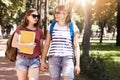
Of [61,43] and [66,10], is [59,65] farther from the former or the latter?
[66,10]

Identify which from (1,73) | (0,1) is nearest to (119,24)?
(0,1)

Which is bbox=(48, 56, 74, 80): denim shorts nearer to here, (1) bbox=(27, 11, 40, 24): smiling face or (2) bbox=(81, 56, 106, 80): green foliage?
(1) bbox=(27, 11, 40, 24): smiling face

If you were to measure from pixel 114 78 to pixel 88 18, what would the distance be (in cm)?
661

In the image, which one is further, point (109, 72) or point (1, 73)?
point (1, 73)

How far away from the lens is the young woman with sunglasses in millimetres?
6919

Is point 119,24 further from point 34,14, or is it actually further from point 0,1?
point 34,14

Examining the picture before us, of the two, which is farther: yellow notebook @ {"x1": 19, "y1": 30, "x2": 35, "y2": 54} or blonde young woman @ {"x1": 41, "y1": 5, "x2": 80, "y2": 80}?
yellow notebook @ {"x1": 19, "y1": 30, "x2": 35, "y2": 54}

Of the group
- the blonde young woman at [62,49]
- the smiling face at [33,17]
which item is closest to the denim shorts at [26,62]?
the blonde young woman at [62,49]

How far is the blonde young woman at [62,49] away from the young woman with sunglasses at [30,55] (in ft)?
0.80

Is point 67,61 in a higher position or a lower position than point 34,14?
lower

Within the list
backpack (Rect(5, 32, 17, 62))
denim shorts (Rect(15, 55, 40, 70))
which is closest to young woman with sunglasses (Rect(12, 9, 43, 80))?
denim shorts (Rect(15, 55, 40, 70))

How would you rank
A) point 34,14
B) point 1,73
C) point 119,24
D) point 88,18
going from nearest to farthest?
1. point 34,14
2. point 1,73
3. point 88,18
4. point 119,24

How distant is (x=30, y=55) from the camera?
7.00m

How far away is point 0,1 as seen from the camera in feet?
115
